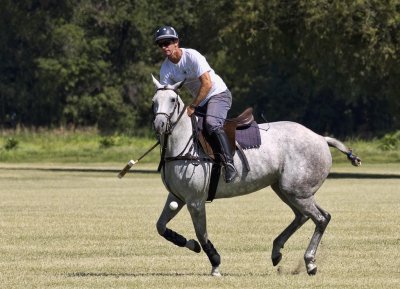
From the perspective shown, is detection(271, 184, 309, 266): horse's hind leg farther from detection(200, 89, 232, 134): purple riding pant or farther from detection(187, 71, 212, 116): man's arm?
detection(187, 71, 212, 116): man's arm

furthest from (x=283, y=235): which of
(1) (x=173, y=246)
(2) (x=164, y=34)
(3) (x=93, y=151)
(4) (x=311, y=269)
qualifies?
(3) (x=93, y=151)

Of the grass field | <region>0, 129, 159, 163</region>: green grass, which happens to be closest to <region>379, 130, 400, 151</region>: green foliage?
<region>0, 129, 159, 163</region>: green grass

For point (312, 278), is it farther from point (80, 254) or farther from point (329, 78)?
point (329, 78)

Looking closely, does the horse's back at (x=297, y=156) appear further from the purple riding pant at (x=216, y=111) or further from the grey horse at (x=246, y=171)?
the purple riding pant at (x=216, y=111)

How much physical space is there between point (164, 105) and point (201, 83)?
1.85 ft

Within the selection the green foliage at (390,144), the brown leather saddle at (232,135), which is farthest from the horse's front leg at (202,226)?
the green foliage at (390,144)

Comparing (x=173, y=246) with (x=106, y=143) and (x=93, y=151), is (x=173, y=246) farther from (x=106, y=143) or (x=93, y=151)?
(x=106, y=143)

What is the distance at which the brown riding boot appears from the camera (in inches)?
611

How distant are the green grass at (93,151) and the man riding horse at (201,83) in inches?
1568

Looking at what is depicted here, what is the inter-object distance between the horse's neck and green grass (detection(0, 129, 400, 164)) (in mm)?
39916

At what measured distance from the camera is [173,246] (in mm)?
19359

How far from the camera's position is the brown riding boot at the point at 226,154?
50.9 ft

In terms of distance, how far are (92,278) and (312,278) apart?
2.32 m

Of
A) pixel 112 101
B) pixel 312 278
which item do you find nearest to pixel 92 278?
pixel 312 278
